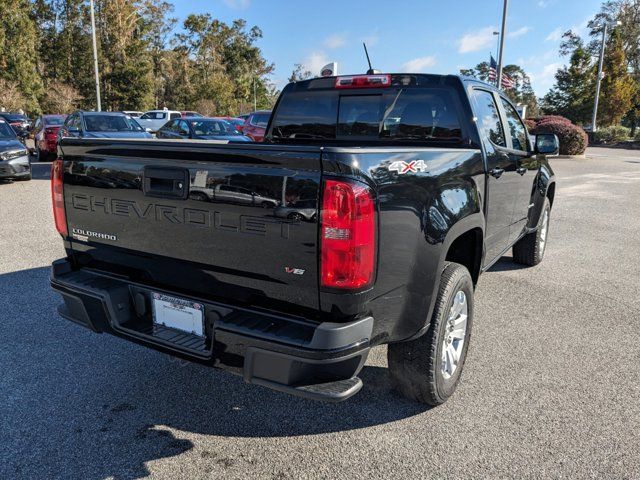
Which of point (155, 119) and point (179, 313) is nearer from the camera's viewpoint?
point (179, 313)

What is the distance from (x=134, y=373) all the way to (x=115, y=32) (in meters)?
53.9

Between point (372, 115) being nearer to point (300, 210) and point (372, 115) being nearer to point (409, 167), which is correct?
point (409, 167)

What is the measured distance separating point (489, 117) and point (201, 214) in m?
2.64

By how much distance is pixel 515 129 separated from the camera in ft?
15.8

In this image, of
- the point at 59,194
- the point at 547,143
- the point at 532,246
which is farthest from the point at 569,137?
the point at 59,194

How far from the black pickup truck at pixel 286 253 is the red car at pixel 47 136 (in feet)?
51.1

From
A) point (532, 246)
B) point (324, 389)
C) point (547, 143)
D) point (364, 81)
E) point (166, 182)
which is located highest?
point (364, 81)

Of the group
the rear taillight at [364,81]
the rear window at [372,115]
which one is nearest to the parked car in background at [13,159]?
the rear window at [372,115]

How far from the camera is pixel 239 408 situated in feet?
10.3

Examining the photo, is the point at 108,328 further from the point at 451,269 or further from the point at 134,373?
the point at 451,269

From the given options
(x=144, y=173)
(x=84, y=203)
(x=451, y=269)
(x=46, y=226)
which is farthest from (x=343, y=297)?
(x=46, y=226)

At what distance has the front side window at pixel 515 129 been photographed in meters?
4.63

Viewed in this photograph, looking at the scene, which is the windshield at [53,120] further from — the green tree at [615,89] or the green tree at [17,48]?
the green tree at [615,89]

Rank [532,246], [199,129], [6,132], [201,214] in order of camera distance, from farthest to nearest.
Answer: [199,129]
[6,132]
[532,246]
[201,214]
